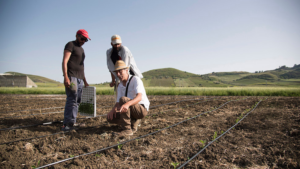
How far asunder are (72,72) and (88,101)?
0.83 meters

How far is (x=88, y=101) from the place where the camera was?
3668 mm

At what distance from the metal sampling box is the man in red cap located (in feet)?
1.21

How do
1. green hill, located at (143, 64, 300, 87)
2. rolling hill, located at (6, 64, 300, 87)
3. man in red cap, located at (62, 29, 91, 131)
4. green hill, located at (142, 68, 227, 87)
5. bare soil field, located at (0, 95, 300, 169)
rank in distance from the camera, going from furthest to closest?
green hill, located at (143, 64, 300, 87)
rolling hill, located at (6, 64, 300, 87)
green hill, located at (142, 68, 227, 87)
man in red cap, located at (62, 29, 91, 131)
bare soil field, located at (0, 95, 300, 169)

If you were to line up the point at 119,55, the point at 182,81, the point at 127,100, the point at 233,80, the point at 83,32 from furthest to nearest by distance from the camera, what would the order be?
the point at 233,80
the point at 182,81
the point at 119,55
the point at 83,32
the point at 127,100

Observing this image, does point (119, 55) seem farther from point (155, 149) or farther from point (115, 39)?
Answer: point (155, 149)

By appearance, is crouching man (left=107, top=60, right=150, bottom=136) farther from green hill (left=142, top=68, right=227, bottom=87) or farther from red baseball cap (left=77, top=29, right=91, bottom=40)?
green hill (left=142, top=68, right=227, bottom=87)

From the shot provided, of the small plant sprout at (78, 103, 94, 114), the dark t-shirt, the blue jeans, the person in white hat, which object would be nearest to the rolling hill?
the small plant sprout at (78, 103, 94, 114)

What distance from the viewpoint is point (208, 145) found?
90.5 inches

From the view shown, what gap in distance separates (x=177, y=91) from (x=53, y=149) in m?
12.6

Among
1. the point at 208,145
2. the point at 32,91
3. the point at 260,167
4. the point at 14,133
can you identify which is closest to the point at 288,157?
the point at 260,167

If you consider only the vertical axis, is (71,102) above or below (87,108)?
above

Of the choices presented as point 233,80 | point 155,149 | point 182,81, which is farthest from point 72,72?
point 233,80

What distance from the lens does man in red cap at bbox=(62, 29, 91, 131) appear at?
3.04 m

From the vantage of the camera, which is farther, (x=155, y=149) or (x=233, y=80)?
(x=233, y=80)
